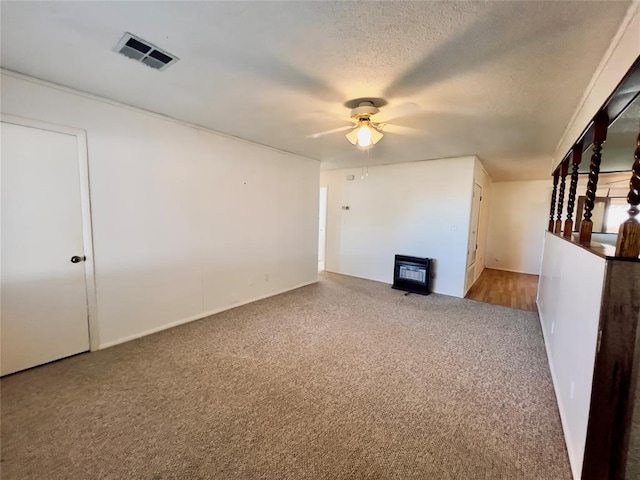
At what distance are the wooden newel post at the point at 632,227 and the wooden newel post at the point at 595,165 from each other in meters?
0.71

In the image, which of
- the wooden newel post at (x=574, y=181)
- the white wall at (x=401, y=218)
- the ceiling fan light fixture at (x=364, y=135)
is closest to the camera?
the ceiling fan light fixture at (x=364, y=135)

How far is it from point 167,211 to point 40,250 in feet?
3.64

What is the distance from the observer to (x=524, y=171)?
562 centimetres

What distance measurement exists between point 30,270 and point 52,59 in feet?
5.56

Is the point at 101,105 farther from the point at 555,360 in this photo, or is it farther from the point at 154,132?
the point at 555,360

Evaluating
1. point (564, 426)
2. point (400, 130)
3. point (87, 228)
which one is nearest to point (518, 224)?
point (400, 130)

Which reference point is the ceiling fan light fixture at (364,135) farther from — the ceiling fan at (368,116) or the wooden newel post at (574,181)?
the wooden newel post at (574,181)

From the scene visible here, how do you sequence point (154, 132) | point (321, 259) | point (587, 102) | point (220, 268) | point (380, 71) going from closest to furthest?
1. point (380, 71)
2. point (587, 102)
3. point (154, 132)
4. point (220, 268)
5. point (321, 259)

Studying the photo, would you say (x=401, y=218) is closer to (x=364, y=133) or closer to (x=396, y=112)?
(x=396, y=112)

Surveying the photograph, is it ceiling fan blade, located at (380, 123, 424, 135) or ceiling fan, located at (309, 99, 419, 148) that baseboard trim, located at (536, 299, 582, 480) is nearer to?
ceiling fan, located at (309, 99, 419, 148)

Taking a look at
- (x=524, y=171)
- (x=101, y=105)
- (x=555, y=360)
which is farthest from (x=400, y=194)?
(x=101, y=105)

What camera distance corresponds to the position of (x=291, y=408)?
1960 millimetres

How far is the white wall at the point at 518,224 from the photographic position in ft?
21.6

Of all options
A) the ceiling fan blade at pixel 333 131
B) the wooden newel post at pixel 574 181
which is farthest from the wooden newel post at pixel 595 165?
the ceiling fan blade at pixel 333 131
